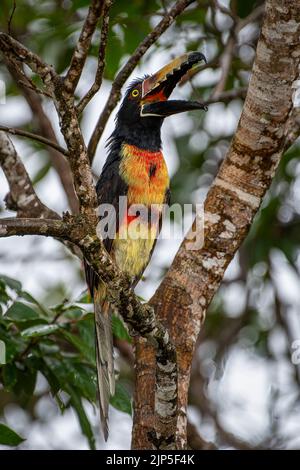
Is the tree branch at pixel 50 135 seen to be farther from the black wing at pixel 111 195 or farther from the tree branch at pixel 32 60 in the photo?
the tree branch at pixel 32 60

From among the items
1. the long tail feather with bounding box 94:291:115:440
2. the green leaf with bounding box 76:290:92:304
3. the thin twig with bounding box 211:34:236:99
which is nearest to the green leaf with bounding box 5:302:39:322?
the green leaf with bounding box 76:290:92:304

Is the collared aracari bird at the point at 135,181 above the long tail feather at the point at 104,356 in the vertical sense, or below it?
above

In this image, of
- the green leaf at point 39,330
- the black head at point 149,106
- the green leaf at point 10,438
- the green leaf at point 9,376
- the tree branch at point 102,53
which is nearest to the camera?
the tree branch at point 102,53

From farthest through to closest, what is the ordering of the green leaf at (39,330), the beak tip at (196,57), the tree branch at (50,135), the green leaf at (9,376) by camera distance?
the tree branch at (50,135)
the beak tip at (196,57)
the green leaf at (9,376)
the green leaf at (39,330)

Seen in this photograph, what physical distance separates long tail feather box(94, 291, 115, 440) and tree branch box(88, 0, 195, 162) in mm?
900

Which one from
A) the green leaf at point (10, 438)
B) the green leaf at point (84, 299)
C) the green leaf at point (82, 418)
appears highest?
the green leaf at point (84, 299)

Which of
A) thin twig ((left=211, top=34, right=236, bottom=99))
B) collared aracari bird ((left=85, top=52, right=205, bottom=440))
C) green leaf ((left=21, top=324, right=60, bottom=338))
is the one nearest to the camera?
green leaf ((left=21, top=324, right=60, bottom=338))

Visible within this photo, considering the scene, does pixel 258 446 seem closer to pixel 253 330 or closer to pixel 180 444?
pixel 253 330

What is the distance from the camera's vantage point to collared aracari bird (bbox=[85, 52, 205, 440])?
14.8ft

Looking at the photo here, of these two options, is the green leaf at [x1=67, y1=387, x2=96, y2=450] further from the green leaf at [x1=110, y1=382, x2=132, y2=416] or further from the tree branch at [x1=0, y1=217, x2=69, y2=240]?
the tree branch at [x1=0, y1=217, x2=69, y2=240]

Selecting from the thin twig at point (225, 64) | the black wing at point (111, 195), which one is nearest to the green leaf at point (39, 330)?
the black wing at point (111, 195)

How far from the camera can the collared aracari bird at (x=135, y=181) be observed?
451cm

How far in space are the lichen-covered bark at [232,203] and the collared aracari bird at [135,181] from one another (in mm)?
447

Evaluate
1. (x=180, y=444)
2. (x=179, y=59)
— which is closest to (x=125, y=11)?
(x=179, y=59)
